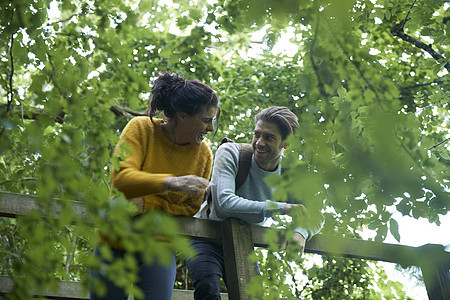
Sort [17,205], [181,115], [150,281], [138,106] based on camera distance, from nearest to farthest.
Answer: [138,106] → [17,205] → [150,281] → [181,115]

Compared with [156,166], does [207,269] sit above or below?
below

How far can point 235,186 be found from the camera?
2.38m

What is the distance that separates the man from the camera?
6.93ft

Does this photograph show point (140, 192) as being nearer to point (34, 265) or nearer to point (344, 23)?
point (34, 265)

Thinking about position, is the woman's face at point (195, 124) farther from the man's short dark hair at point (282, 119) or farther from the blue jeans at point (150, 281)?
the blue jeans at point (150, 281)

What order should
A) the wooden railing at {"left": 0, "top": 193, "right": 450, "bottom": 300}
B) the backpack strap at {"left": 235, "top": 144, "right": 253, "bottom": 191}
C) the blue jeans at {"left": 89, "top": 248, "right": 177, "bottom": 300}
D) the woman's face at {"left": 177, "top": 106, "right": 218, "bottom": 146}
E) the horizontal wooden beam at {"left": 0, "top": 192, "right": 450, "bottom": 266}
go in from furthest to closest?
the backpack strap at {"left": 235, "top": 144, "right": 253, "bottom": 191}, the woman's face at {"left": 177, "top": 106, "right": 218, "bottom": 146}, the blue jeans at {"left": 89, "top": 248, "right": 177, "bottom": 300}, the wooden railing at {"left": 0, "top": 193, "right": 450, "bottom": 300}, the horizontal wooden beam at {"left": 0, "top": 192, "right": 450, "bottom": 266}

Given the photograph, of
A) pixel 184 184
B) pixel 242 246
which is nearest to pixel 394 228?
pixel 242 246

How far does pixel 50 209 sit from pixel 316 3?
0.89 meters

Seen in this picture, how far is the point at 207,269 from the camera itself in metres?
2.11

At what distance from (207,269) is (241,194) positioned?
0.41m

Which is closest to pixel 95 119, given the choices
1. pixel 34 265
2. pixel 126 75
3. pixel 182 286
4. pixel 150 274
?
pixel 126 75

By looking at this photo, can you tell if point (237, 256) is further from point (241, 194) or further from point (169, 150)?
point (169, 150)

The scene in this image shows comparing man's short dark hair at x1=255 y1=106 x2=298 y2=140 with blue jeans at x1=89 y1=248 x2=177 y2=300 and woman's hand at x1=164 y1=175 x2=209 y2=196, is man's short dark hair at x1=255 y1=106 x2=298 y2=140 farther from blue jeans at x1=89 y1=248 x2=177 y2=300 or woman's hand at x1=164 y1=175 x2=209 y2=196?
blue jeans at x1=89 y1=248 x2=177 y2=300

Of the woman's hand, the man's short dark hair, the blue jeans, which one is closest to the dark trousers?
the blue jeans
